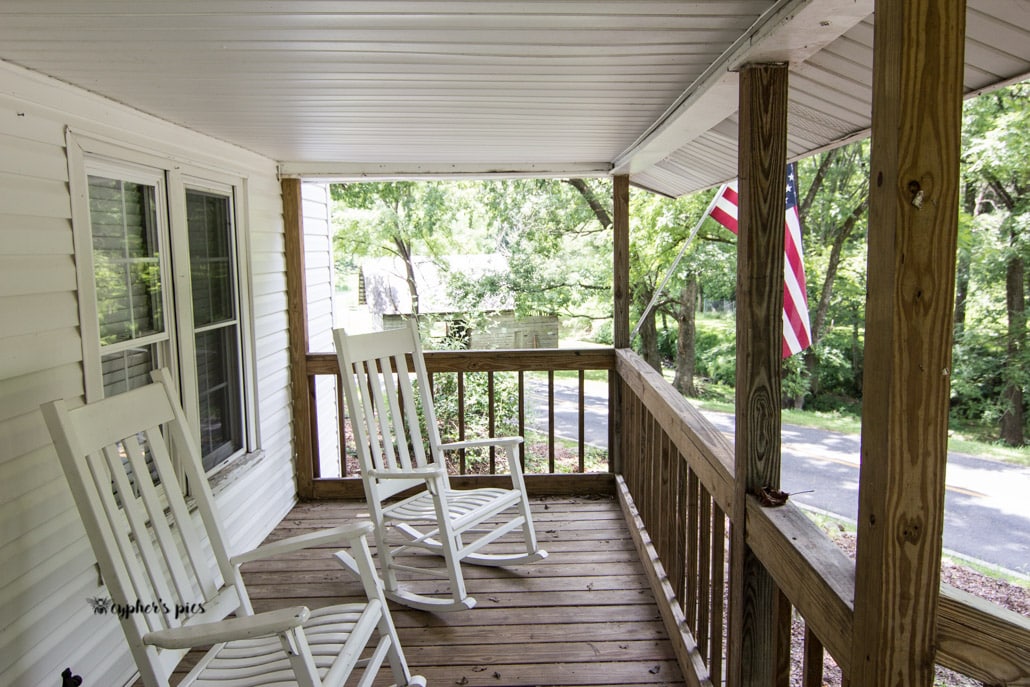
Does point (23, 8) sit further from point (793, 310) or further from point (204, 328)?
point (793, 310)

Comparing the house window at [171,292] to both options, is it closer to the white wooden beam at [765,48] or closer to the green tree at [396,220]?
the white wooden beam at [765,48]

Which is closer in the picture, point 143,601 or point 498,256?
point 143,601

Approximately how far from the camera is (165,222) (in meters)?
3.14

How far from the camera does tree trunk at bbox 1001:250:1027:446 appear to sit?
11203 mm

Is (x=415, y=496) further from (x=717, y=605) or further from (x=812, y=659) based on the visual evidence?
(x=812, y=659)

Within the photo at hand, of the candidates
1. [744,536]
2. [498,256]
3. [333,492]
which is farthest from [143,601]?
[498,256]

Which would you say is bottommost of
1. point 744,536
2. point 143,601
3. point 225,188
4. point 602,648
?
point 602,648

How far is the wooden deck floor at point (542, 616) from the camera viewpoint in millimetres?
2715

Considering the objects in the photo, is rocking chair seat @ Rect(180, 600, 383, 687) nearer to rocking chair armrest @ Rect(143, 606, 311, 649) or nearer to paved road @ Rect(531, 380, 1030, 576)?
rocking chair armrest @ Rect(143, 606, 311, 649)

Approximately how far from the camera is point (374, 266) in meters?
10.9

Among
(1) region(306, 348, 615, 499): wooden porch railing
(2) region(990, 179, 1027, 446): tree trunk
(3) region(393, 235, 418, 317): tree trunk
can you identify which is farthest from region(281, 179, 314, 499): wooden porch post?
(2) region(990, 179, 1027, 446): tree trunk

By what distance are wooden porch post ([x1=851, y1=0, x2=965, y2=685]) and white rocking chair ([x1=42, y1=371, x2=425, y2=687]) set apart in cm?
128

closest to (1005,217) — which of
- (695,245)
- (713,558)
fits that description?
(695,245)

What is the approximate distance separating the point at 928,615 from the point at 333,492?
4.08m
